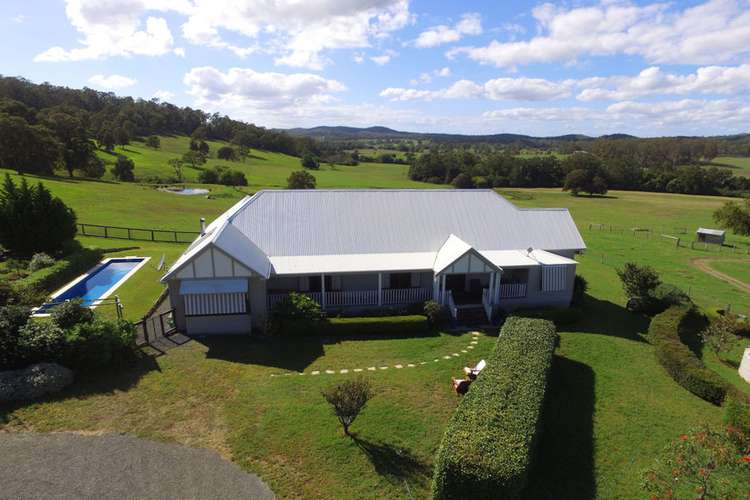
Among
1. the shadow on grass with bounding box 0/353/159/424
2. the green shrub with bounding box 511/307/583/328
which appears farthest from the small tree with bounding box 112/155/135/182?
the green shrub with bounding box 511/307/583/328

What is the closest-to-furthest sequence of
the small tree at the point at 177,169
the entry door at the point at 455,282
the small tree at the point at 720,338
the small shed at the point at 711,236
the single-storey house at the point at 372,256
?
the single-storey house at the point at 372,256 → the small tree at the point at 720,338 → the entry door at the point at 455,282 → the small shed at the point at 711,236 → the small tree at the point at 177,169

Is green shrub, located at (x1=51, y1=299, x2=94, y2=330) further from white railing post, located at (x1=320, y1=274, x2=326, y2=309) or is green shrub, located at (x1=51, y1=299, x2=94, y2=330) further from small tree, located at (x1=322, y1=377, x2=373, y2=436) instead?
small tree, located at (x1=322, y1=377, x2=373, y2=436)

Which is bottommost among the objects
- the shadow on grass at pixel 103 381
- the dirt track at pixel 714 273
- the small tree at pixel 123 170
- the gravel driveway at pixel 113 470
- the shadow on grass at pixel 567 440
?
the dirt track at pixel 714 273

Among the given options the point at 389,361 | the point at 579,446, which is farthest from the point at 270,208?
the point at 579,446

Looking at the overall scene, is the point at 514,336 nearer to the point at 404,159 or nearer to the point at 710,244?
the point at 710,244

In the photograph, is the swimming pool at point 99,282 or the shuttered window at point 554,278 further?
the swimming pool at point 99,282

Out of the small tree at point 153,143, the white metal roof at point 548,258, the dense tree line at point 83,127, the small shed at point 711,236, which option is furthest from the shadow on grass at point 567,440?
the small tree at point 153,143

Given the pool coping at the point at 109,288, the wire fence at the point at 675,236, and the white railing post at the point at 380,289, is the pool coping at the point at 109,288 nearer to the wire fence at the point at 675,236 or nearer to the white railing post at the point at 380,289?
the white railing post at the point at 380,289
